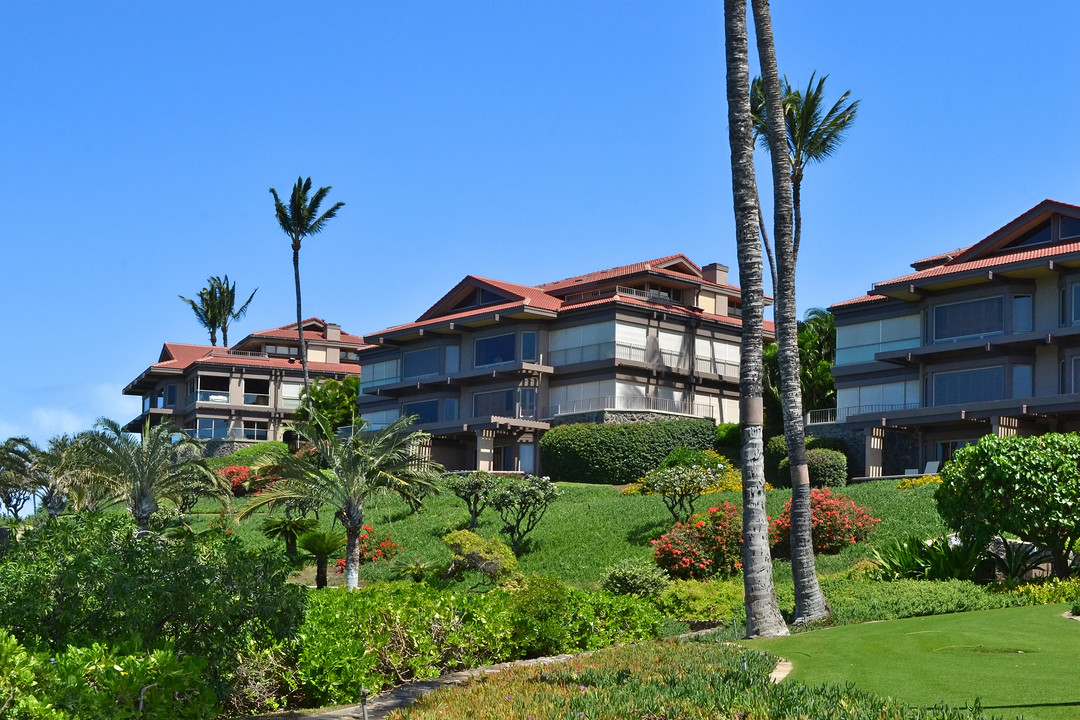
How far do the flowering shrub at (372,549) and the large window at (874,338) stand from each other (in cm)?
2248

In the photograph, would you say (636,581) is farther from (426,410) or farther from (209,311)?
(209,311)

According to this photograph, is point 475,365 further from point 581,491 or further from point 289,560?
point 289,560

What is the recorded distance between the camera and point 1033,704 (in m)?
10.5

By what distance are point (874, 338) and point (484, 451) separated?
17.6 meters

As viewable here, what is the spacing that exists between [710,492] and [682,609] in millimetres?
14943

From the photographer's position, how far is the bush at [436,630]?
13.1 m

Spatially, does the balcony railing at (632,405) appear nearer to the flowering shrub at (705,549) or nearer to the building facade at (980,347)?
the building facade at (980,347)

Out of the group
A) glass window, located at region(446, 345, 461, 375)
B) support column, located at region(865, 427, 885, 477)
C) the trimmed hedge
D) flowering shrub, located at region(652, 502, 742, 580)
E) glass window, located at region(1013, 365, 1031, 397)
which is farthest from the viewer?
glass window, located at region(446, 345, 461, 375)

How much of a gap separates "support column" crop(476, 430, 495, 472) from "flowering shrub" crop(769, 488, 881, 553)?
2669cm

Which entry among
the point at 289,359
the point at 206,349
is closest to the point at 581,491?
the point at 289,359

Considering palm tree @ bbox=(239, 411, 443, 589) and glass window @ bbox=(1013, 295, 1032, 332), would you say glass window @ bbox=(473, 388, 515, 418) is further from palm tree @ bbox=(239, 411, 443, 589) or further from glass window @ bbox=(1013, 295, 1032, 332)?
palm tree @ bbox=(239, 411, 443, 589)

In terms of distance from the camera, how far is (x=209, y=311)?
86.1 meters

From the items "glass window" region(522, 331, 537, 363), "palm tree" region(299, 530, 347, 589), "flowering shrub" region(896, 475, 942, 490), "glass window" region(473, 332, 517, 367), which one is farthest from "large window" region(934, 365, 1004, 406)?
"palm tree" region(299, 530, 347, 589)

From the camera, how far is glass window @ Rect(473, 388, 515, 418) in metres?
56.6
